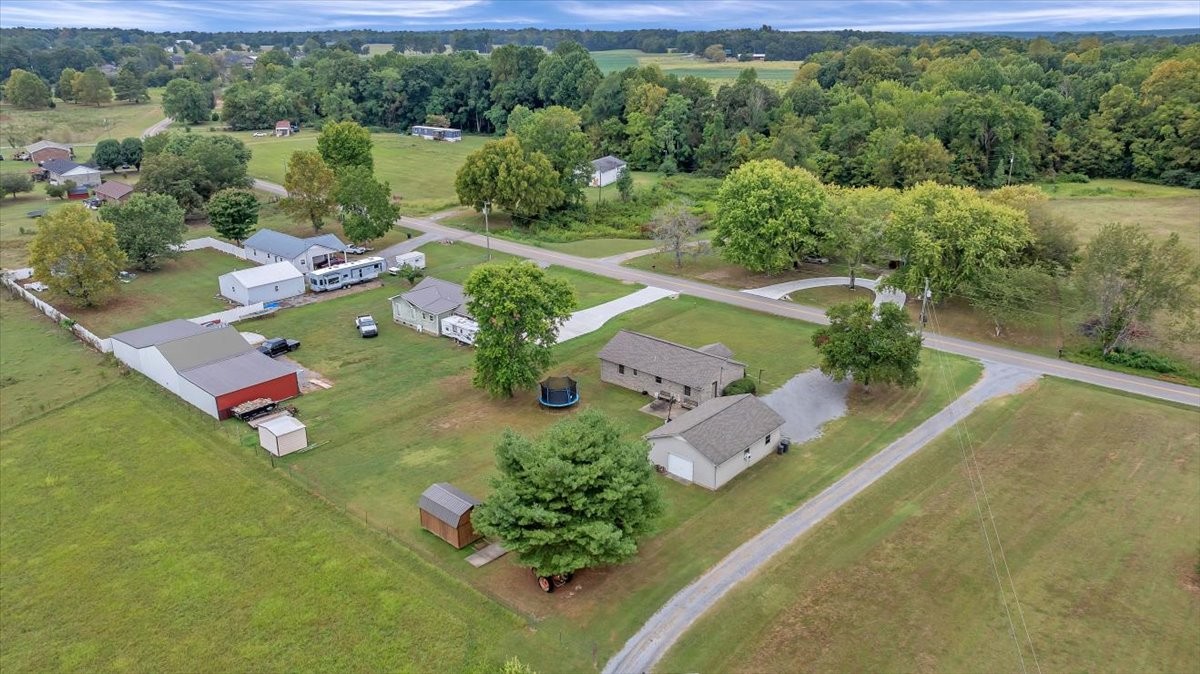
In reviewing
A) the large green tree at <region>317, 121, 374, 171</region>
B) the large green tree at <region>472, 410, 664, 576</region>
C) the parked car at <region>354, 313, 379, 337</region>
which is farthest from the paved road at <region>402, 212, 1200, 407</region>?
the large green tree at <region>472, 410, 664, 576</region>

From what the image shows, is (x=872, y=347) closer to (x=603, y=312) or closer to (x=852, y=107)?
(x=603, y=312)

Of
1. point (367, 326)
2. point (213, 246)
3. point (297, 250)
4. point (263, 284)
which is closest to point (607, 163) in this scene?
point (297, 250)

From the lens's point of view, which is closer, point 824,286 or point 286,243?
point 824,286

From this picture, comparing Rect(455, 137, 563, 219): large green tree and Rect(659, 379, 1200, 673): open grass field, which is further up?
Rect(455, 137, 563, 219): large green tree

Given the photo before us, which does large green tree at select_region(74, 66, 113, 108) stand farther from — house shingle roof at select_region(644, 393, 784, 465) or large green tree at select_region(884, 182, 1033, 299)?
house shingle roof at select_region(644, 393, 784, 465)

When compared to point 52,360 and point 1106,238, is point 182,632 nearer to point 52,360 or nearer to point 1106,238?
point 52,360

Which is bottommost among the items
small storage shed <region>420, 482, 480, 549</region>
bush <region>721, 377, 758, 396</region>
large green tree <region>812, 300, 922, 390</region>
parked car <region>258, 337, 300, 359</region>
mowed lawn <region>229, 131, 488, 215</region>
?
mowed lawn <region>229, 131, 488, 215</region>

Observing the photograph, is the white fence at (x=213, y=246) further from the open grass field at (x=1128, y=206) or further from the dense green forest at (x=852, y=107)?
the open grass field at (x=1128, y=206)

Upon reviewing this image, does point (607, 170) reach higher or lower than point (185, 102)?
lower
